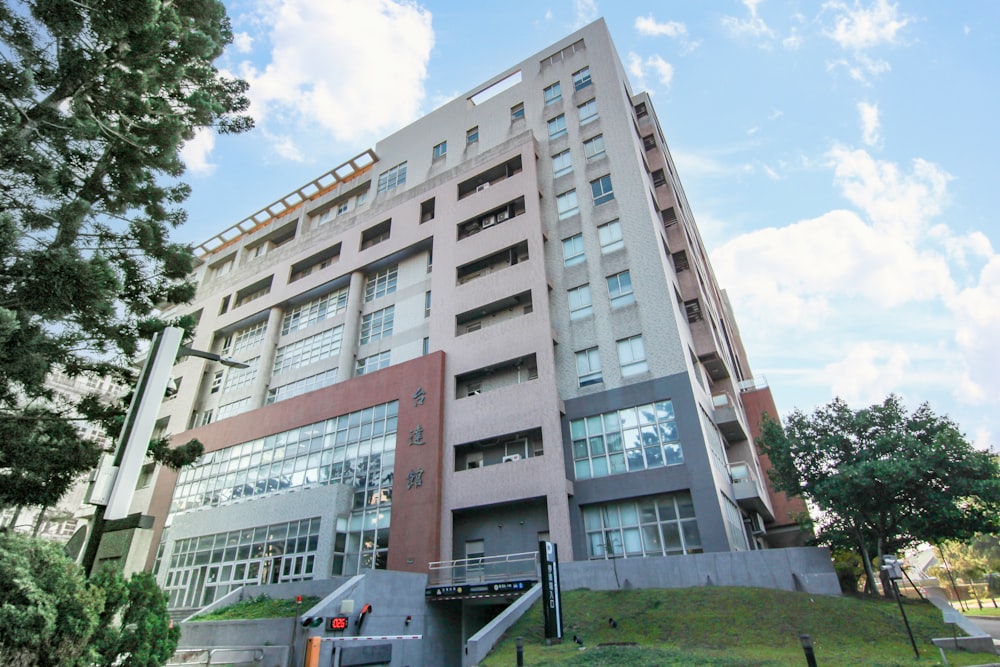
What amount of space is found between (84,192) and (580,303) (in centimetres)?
2275

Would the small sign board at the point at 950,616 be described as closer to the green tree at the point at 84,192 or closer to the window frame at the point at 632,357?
the window frame at the point at 632,357

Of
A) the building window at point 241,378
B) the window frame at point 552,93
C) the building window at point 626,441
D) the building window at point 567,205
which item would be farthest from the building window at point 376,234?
the building window at point 626,441

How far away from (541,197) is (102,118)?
83.0ft

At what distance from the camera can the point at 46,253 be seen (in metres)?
11.8

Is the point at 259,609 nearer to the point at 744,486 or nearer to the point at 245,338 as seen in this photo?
the point at 744,486

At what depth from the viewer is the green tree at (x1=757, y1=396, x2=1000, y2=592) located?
66.8 feet

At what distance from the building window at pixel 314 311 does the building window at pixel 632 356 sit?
22876mm

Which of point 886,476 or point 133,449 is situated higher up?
point 886,476

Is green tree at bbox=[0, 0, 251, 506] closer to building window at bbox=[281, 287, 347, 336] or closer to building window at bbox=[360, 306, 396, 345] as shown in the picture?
building window at bbox=[360, 306, 396, 345]

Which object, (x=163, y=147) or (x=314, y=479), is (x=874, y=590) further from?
(x=163, y=147)

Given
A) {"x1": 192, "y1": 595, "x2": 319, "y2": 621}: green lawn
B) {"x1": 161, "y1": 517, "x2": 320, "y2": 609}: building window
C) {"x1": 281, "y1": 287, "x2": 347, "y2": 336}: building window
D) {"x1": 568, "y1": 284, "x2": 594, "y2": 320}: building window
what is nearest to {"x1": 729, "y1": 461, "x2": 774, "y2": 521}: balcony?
{"x1": 568, "y1": 284, "x2": 594, "y2": 320}: building window

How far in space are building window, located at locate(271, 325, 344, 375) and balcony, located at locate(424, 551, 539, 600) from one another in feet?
62.9

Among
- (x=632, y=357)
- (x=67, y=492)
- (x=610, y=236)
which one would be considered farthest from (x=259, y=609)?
(x=610, y=236)

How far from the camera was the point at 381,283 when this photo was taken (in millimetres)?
40625
